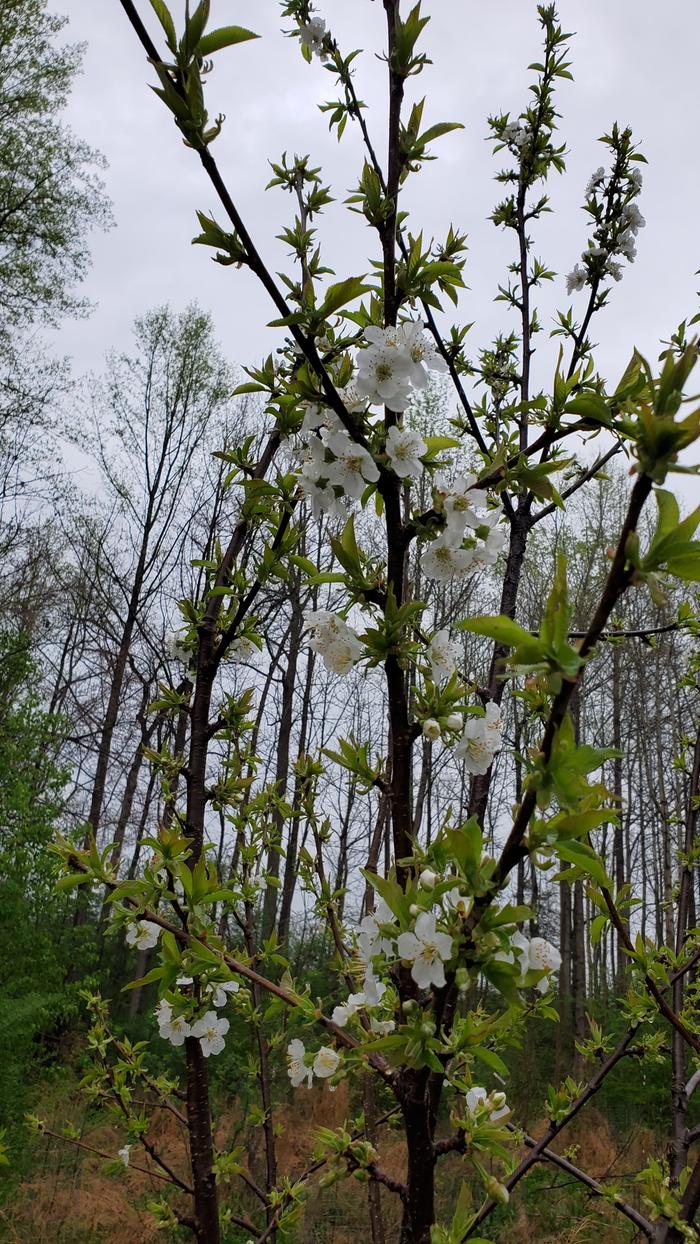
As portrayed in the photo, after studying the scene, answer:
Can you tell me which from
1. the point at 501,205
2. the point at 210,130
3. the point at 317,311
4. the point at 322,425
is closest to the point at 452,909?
the point at 322,425

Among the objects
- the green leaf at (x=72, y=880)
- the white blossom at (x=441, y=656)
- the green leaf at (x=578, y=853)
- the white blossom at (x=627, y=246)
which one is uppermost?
the white blossom at (x=627, y=246)

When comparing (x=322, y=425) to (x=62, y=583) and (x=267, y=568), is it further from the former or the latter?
(x=62, y=583)

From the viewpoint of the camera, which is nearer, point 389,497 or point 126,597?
point 389,497

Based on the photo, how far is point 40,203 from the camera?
10961 mm

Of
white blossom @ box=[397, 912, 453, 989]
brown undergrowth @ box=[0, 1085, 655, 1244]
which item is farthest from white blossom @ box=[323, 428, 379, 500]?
brown undergrowth @ box=[0, 1085, 655, 1244]

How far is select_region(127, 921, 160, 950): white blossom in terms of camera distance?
1.50 metres

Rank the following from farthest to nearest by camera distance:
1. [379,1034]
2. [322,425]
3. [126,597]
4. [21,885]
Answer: [126,597] < [21,885] < [322,425] < [379,1034]

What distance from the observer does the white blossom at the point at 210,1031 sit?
1.46 m

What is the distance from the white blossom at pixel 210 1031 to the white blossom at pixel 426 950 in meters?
0.73

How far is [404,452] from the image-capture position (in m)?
1.13

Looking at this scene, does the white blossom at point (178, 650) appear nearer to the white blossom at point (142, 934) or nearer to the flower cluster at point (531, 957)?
the white blossom at point (142, 934)

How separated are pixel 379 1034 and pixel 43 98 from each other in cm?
1343

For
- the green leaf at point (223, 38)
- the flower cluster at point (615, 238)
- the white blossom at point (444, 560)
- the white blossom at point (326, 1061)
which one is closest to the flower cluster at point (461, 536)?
the white blossom at point (444, 560)

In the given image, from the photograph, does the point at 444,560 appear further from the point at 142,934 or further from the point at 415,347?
the point at 142,934
